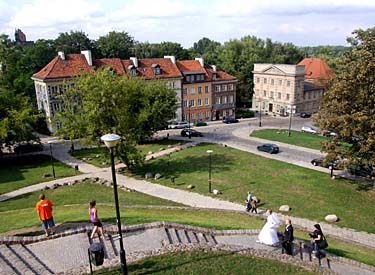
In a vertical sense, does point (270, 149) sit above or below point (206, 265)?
below

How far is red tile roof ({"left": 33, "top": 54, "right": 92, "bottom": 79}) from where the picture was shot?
5422 cm

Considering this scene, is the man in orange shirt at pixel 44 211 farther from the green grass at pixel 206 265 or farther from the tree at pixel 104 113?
the tree at pixel 104 113

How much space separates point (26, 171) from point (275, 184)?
25.5 meters

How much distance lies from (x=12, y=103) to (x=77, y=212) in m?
25.9

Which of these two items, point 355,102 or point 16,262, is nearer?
point 16,262

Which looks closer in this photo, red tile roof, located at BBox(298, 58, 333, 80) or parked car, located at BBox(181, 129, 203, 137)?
parked car, located at BBox(181, 129, 203, 137)

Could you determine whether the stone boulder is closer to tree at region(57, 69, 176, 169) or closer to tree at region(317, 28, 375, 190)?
tree at region(57, 69, 176, 169)

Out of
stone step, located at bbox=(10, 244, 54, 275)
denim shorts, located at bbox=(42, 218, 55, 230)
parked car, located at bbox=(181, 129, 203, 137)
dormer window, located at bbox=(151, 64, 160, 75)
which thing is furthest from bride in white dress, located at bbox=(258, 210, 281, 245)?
dormer window, located at bbox=(151, 64, 160, 75)

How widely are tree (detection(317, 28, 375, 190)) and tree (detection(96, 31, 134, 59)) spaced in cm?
5991

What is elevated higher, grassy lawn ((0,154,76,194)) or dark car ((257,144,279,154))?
dark car ((257,144,279,154))

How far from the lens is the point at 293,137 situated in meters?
51.2

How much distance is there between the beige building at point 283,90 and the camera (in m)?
72.1

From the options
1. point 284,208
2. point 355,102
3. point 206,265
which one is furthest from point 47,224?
point 355,102

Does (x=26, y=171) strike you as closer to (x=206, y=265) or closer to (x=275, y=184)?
(x=275, y=184)
